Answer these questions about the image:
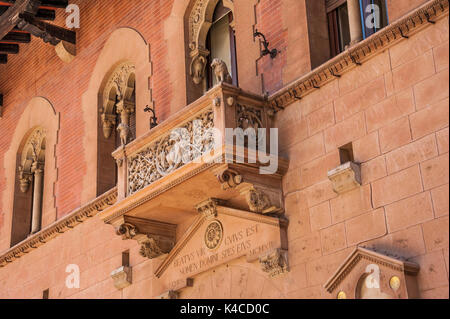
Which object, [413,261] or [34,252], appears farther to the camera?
[34,252]

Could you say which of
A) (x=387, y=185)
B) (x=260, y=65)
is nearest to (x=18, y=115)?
(x=260, y=65)

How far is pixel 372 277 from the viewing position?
8.53 metres

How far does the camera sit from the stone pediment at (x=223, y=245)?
10039 millimetres

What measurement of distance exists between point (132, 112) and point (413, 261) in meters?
7.47

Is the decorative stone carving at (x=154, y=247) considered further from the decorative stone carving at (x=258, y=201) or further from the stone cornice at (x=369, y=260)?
the stone cornice at (x=369, y=260)

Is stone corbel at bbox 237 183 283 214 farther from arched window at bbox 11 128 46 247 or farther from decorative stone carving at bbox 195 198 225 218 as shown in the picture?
arched window at bbox 11 128 46 247

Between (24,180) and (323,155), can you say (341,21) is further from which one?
(24,180)

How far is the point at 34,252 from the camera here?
15.5 meters

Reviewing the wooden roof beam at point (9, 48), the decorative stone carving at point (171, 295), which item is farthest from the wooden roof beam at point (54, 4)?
the decorative stone carving at point (171, 295)

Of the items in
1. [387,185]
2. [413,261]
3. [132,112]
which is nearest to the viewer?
[413,261]

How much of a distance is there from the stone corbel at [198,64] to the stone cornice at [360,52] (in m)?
2.36

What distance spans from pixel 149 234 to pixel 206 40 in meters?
3.45

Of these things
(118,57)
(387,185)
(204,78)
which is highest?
(118,57)
